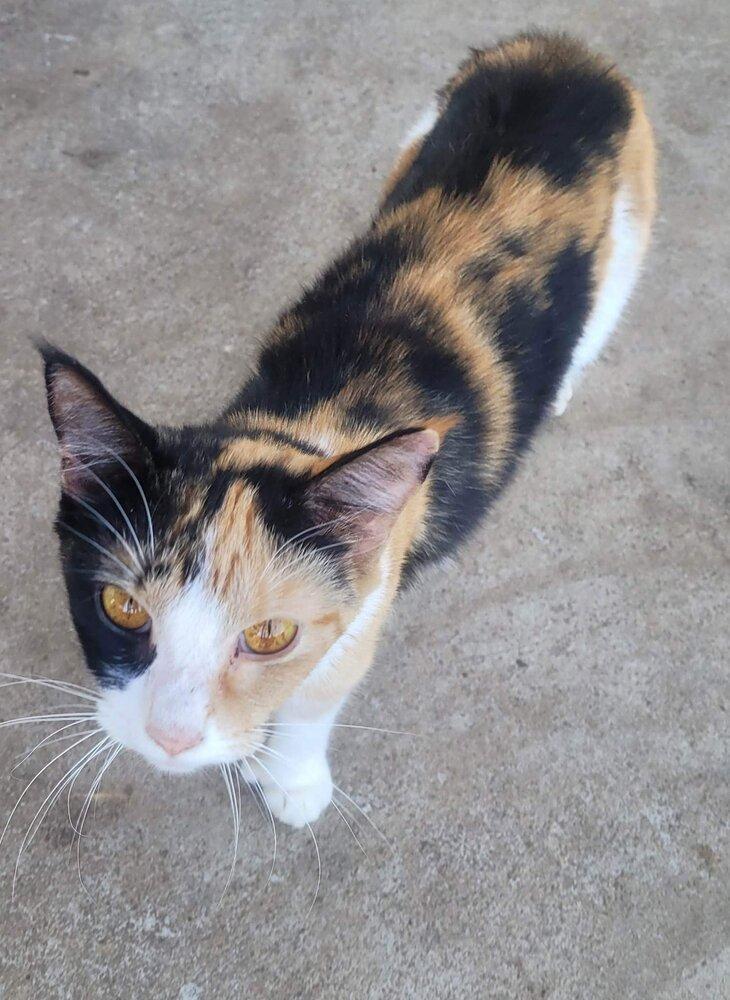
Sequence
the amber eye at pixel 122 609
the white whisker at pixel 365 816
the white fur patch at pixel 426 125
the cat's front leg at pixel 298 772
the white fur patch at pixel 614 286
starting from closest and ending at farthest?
1. the amber eye at pixel 122 609
2. the cat's front leg at pixel 298 772
3. the white whisker at pixel 365 816
4. the white fur patch at pixel 614 286
5. the white fur patch at pixel 426 125

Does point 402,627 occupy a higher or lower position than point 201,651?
lower

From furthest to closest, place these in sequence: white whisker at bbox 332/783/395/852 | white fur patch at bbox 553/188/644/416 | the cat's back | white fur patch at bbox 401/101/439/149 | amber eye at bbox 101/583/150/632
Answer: white fur patch at bbox 401/101/439/149, white fur patch at bbox 553/188/644/416, white whisker at bbox 332/783/395/852, the cat's back, amber eye at bbox 101/583/150/632

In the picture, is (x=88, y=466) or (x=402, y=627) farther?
(x=402, y=627)

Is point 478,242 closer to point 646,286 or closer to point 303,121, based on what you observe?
point 646,286

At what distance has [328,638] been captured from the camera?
3.39 feet

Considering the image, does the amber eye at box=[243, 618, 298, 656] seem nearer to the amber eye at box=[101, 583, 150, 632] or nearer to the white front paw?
the amber eye at box=[101, 583, 150, 632]

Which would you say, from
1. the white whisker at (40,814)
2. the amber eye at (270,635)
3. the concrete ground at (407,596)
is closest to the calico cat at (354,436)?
the amber eye at (270,635)

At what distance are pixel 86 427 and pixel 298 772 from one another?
0.82 meters

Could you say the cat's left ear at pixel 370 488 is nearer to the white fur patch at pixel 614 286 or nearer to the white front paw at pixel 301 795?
the white front paw at pixel 301 795

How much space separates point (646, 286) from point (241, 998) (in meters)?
2.03

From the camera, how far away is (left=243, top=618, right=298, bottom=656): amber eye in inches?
37.5

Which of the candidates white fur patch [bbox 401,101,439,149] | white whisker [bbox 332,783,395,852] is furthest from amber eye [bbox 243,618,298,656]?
white fur patch [bbox 401,101,439,149]

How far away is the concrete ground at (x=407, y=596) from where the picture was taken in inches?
56.1

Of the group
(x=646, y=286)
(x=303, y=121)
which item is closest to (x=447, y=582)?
(x=646, y=286)
